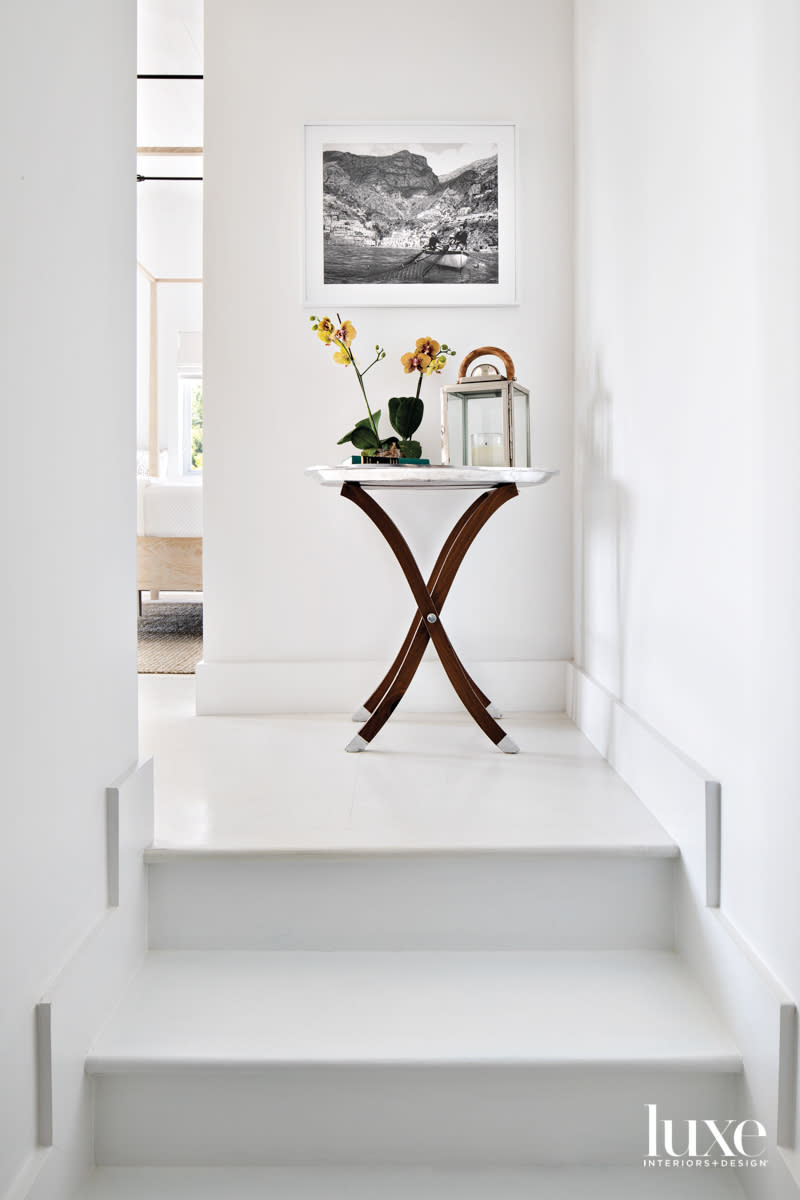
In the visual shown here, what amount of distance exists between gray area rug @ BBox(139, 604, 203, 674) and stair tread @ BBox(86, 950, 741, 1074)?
2.10 metres

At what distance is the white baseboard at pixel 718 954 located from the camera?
1.03 m

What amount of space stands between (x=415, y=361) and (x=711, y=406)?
1.09 metres

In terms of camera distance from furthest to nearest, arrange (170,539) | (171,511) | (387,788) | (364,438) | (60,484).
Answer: (171,511), (170,539), (364,438), (387,788), (60,484)

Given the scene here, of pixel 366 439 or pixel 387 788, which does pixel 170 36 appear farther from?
pixel 387 788

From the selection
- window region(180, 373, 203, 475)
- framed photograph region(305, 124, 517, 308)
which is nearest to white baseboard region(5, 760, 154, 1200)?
framed photograph region(305, 124, 517, 308)

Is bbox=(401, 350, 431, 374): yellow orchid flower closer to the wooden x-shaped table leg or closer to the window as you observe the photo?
the wooden x-shaped table leg

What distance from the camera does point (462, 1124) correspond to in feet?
3.94

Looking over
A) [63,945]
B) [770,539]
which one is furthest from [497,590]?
[63,945]

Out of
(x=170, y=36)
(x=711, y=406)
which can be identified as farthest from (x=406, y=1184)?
(x=170, y=36)

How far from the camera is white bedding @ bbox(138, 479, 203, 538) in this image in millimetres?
4547

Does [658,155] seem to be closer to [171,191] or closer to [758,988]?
[758,988]

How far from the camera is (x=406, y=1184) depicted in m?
1.15

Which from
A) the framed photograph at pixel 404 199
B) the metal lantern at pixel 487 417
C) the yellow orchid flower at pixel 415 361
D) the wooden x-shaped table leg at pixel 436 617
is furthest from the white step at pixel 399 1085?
the framed photograph at pixel 404 199

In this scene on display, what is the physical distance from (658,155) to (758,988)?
1449 mm
